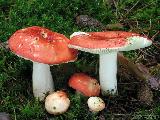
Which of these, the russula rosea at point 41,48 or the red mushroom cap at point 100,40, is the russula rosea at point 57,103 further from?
the red mushroom cap at point 100,40

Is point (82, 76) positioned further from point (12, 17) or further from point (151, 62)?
point (12, 17)

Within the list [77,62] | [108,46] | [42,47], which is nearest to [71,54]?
[42,47]

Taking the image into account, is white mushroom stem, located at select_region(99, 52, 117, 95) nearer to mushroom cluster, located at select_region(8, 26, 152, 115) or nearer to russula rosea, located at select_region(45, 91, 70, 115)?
mushroom cluster, located at select_region(8, 26, 152, 115)

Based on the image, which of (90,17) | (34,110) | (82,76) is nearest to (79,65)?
(82,76)

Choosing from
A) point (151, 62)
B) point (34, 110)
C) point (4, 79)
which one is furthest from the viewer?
point (151, 62)

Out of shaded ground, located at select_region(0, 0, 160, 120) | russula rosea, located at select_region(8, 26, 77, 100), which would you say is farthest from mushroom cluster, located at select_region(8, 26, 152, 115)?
shaded ground, located at select_region(0, 0, 160, 120)

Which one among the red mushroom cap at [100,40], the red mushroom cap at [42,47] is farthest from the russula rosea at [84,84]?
the red mushroom cap at [100,40]
